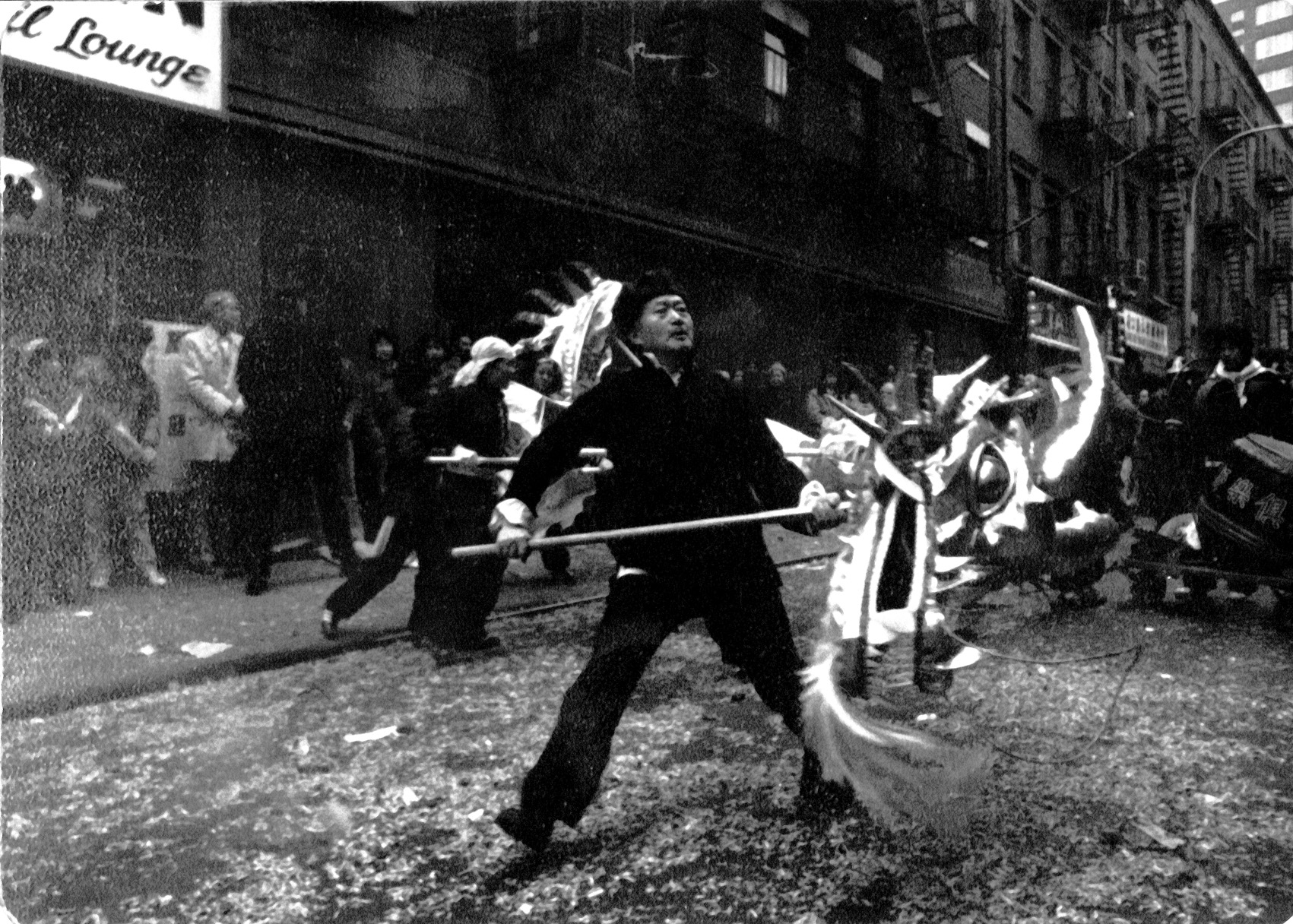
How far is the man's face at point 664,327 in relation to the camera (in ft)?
9.59

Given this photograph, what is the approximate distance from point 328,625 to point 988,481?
2.98m

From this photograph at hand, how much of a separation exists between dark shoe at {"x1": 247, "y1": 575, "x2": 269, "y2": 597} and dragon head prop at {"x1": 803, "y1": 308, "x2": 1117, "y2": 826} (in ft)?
7.75

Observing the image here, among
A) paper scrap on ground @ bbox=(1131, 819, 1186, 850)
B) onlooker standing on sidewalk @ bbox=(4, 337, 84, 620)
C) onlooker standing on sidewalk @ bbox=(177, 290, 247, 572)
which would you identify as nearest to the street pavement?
onlooker standing on sidewalk @ bbox=(4, 337, 84, 620)

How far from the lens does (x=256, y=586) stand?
3.96m

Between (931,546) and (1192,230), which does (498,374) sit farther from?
(1192,230)

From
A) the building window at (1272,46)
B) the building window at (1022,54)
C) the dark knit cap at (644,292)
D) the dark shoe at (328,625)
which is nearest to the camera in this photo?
the dark knit cap at (644,292)

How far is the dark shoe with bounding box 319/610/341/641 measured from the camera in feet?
13.7

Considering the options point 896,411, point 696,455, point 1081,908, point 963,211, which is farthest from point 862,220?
point 1081,908

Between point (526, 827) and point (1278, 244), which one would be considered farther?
point (1278, 244)

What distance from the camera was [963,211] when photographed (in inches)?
160

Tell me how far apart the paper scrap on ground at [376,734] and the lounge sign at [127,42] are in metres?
2.45

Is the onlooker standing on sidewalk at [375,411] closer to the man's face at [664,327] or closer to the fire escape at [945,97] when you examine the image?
the man's face at [664,327]

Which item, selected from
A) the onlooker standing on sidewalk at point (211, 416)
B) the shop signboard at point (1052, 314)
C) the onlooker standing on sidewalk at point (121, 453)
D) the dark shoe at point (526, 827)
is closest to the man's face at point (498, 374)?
the onlooker standing on sidewalk at point (211, 416)

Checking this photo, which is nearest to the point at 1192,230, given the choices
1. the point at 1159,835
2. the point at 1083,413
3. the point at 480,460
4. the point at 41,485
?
the point at 1083,413
